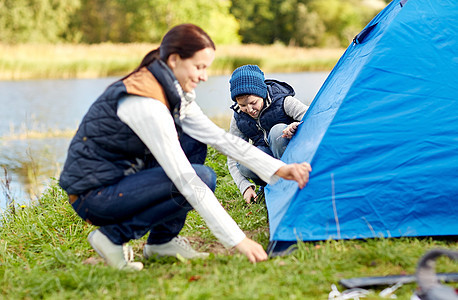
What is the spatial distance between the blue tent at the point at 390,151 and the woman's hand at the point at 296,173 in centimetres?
5

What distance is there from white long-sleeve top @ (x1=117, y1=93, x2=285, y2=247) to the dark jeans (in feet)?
0.40

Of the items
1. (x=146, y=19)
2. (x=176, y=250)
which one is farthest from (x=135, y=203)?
(x=146, y=19)

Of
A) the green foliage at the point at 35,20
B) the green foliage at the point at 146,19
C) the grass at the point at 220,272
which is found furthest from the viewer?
the green foliage at the point at 146,19

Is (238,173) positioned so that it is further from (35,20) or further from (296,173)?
(35,20)

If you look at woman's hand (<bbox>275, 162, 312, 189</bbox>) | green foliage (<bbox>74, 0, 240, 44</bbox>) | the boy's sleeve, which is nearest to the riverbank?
green foliage (<bbox>74, 0, 240, 44</bbox>)

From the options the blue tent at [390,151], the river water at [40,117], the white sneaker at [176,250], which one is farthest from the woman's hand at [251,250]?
the river water at [40,117]

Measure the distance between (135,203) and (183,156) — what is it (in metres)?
0.33

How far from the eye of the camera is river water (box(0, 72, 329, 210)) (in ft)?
18.4

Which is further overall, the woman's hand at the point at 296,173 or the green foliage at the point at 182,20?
the green foliage at the point at 182,20

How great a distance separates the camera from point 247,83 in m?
3.38

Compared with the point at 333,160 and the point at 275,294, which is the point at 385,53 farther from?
the point at 275,294

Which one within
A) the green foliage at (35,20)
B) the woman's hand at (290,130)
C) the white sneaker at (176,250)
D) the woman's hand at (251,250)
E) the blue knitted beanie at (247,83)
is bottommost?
the green foliage at (35,20)

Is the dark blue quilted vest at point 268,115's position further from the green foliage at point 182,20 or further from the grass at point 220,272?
the green foliage at point 182,20

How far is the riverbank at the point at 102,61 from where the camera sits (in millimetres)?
16234
